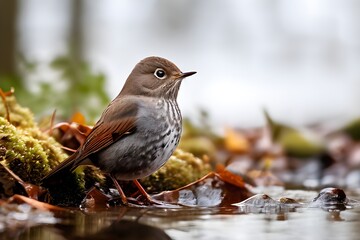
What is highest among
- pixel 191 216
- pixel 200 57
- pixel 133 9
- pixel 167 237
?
pixel 133 9

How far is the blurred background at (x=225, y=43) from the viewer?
1878 centimetres

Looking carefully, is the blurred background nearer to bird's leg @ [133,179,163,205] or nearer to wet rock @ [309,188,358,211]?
bird's leg @ [133,179,163,205]

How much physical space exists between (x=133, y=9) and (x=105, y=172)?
93.0ft

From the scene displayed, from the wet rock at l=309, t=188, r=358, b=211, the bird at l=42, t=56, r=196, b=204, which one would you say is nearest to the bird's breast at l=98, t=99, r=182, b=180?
the bird at l=42, t=56, r=196, b=204

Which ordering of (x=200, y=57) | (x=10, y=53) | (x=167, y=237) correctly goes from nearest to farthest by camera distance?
1. (x=167, y=237)
2. (x=10, y=53)
3. (x=200, y=57)

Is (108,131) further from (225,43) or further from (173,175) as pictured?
(225,43)

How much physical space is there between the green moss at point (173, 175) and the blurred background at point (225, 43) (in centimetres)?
938

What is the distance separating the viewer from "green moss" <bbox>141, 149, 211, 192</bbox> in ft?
16.3

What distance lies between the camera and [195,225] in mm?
3412

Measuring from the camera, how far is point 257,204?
4301 mm

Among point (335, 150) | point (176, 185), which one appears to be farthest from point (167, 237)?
point (335, 150)

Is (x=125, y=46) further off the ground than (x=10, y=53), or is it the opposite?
(x=125, y=46)

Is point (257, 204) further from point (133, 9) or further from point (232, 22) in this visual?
point (133, 9)

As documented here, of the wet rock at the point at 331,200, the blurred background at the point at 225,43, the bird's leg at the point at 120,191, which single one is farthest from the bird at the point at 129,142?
the blurred background at the point at 225,43
